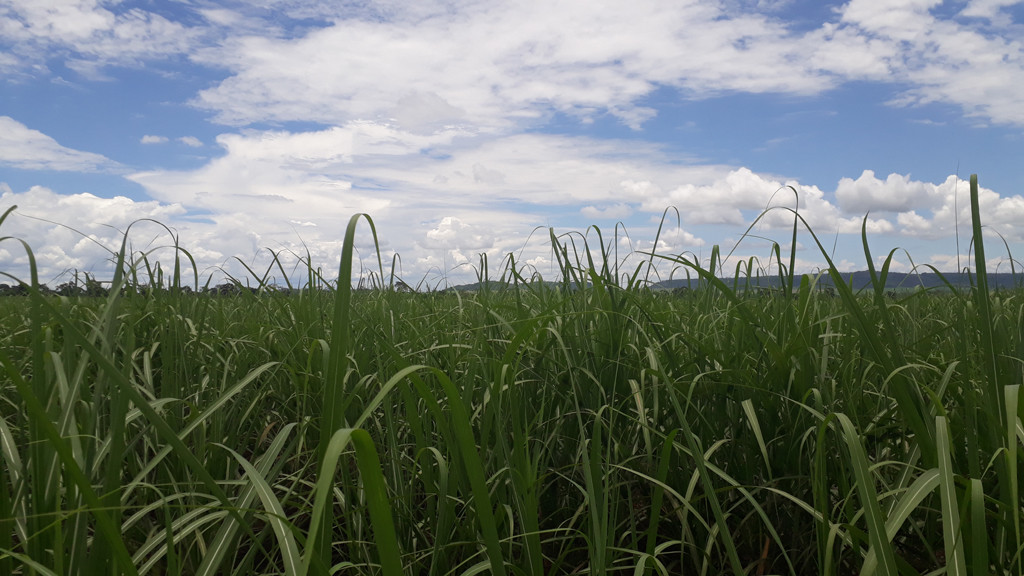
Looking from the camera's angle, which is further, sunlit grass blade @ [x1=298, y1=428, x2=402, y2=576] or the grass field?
the grass field

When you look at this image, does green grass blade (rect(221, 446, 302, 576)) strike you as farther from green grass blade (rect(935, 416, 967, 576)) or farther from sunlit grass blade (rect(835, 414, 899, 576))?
green grass blade (rect(935, 416, 967, 576))

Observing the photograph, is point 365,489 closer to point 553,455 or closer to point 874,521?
point 874,521

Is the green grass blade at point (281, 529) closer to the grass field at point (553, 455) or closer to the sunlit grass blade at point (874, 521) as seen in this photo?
the grass field at point (553, 455)

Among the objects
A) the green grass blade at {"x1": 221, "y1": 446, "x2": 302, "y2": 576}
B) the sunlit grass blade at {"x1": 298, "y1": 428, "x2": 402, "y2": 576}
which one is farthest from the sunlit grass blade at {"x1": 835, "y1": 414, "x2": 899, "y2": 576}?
the green grass blade at {"x1": 221, "y1": 446, "x2": 302, "y2": 576}

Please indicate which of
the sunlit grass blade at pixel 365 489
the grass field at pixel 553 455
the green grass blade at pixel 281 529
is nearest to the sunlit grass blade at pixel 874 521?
the grass field at pixel 553 455

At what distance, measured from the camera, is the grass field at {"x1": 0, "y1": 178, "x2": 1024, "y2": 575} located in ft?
3.36

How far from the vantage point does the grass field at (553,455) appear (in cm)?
102

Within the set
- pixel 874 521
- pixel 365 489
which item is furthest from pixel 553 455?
pixel 365 489

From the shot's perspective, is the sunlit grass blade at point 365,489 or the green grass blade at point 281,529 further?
the green grass blade at point 281,529

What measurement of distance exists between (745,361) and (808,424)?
31 cm

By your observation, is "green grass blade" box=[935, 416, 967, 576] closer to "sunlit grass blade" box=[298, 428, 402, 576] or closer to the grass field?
the grass field

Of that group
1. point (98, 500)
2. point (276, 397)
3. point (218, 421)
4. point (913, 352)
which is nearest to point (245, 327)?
point (276, 397)

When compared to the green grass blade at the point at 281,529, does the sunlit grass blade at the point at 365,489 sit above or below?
above

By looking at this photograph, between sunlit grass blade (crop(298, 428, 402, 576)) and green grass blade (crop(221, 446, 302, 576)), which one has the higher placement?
sunlit grass blade (crop(298, 428, 402, 576))
